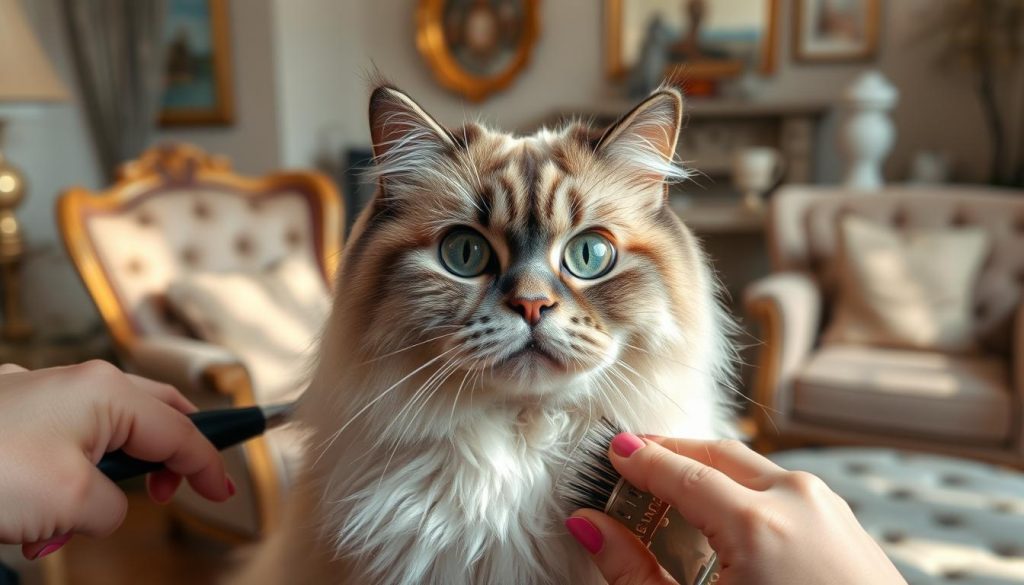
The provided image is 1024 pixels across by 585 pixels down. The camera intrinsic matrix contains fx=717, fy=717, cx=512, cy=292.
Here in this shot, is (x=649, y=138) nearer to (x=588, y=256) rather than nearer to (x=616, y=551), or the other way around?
(x=588, y=256)

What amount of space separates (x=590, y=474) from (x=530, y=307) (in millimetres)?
182

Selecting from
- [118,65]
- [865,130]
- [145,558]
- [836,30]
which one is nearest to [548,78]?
[836,30]

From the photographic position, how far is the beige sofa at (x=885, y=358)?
246 centimetres

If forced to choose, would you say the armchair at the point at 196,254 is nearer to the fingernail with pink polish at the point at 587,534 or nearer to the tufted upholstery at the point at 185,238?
the tufted upholstery at the point at 185,238

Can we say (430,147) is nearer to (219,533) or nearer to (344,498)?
(344,498)

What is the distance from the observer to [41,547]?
0.69m

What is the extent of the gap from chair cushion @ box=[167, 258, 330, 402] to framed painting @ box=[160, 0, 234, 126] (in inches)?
77.4

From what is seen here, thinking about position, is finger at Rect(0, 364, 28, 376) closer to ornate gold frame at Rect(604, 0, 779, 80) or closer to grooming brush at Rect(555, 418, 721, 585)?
grooming brush at Rect(555, 418, 721, 585)

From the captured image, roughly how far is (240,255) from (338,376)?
219 centimetres

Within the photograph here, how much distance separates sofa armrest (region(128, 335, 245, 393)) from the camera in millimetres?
2027

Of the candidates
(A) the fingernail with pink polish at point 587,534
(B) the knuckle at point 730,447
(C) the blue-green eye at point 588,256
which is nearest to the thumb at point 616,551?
(A) the fingernail with pink polish at point 587,534

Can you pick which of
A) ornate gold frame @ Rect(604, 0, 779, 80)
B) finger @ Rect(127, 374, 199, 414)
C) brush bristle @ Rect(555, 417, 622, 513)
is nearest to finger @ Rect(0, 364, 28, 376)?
finger @ Rect(127, 374, 199, 414)

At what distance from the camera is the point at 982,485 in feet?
5.90

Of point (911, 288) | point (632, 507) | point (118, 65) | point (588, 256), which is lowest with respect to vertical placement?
point (911, 288)
